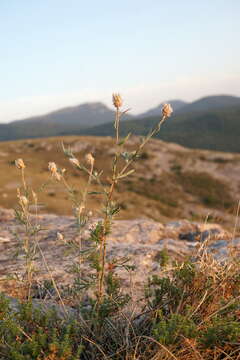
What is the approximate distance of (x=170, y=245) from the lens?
5.92 m

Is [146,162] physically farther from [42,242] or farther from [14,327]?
[14,327]

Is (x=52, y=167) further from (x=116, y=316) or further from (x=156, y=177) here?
(x=156, y=177)

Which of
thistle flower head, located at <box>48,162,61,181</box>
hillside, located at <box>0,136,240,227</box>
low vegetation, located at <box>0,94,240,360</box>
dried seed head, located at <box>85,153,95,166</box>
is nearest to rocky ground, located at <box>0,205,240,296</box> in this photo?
low vegetation, located at <box>0,94,240,360</box>

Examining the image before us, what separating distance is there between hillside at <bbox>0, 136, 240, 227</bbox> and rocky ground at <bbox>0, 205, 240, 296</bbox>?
2012 cm

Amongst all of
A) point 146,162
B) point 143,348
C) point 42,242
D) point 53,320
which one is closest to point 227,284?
point 143,348

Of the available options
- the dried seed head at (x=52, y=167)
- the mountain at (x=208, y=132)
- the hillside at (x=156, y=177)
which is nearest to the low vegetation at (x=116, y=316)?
the dried seed head at (x=52, y=167)

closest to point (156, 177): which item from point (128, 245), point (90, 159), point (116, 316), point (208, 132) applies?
point (128, 245)

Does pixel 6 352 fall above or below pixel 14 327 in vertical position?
below

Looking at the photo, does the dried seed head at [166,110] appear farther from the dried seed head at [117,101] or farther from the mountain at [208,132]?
the mountain at [208,132]

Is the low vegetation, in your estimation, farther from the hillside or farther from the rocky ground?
the hillside

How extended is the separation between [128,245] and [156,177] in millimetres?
44493

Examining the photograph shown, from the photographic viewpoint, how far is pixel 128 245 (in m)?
5.57

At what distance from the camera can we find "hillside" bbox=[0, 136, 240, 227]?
34.7 meters

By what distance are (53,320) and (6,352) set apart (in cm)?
44
